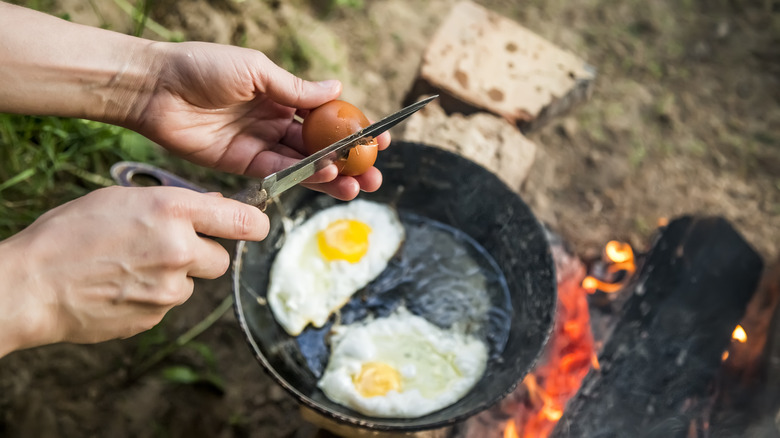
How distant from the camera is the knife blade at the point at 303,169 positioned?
1.72m

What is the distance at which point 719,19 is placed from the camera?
4.65 meters

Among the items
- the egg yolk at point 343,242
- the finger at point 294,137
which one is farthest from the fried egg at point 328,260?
the finger at point 294,137

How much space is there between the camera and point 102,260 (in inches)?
58.9

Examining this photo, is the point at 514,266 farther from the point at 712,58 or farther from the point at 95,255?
the point at 712,58

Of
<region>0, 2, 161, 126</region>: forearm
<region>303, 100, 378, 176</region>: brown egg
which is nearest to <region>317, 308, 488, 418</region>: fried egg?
<region>303, 100, 378, 176</region>: brown egg

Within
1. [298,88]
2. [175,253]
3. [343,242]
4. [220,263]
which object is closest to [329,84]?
[298,88]

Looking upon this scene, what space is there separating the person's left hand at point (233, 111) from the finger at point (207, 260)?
58cm

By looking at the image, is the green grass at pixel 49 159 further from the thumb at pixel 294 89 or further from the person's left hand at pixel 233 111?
the thumb at pixel 294 89

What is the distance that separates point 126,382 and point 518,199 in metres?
2.22

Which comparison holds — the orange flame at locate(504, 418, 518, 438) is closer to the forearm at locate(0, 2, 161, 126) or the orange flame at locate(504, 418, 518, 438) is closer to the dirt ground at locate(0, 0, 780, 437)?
the dirt ground at locate(0, 0, 780, 437)

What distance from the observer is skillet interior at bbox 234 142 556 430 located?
7.13 ft

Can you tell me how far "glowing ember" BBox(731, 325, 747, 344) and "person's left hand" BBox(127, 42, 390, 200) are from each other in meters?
1.73

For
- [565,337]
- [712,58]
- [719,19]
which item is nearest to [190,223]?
[565,337]

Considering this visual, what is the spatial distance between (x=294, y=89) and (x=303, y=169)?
486mm
